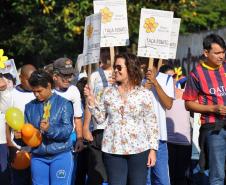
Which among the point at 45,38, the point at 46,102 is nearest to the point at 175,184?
the point at 46,102

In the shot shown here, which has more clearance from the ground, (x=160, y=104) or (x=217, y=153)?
(x=160, y=104)

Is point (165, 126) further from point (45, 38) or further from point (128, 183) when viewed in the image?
point (45, 38)

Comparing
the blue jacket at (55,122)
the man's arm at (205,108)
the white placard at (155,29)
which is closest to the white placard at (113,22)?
the white placard at (155,29)

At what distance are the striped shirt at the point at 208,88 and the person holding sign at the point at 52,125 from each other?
138cm

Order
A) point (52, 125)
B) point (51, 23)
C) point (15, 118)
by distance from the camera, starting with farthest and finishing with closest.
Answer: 1. point (51, 23)
2. point (15, 118)
3. point (52, 125)

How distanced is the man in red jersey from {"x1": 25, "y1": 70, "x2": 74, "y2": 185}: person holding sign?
4.45ft

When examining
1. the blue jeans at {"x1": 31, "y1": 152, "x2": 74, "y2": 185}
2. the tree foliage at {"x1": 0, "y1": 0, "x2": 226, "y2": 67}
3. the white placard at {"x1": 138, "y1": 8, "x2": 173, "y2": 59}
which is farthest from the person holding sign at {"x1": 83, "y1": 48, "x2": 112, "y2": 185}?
the tree foliage at {"x1": 0, "y1": 0, "x2": 226, "y2": 67}

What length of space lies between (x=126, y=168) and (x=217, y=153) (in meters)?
1.01

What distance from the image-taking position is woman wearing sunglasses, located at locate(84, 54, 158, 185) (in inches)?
276

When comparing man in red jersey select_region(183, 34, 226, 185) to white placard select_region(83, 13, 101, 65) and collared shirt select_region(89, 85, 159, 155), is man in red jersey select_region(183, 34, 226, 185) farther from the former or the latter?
white placard select_region(83, 13, 101, 65)

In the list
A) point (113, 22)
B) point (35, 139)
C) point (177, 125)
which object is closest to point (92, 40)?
point (113, 22)

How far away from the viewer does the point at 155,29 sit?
364 inches

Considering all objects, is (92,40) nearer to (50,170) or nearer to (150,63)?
(150,63)

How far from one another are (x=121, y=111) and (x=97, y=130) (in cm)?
131
